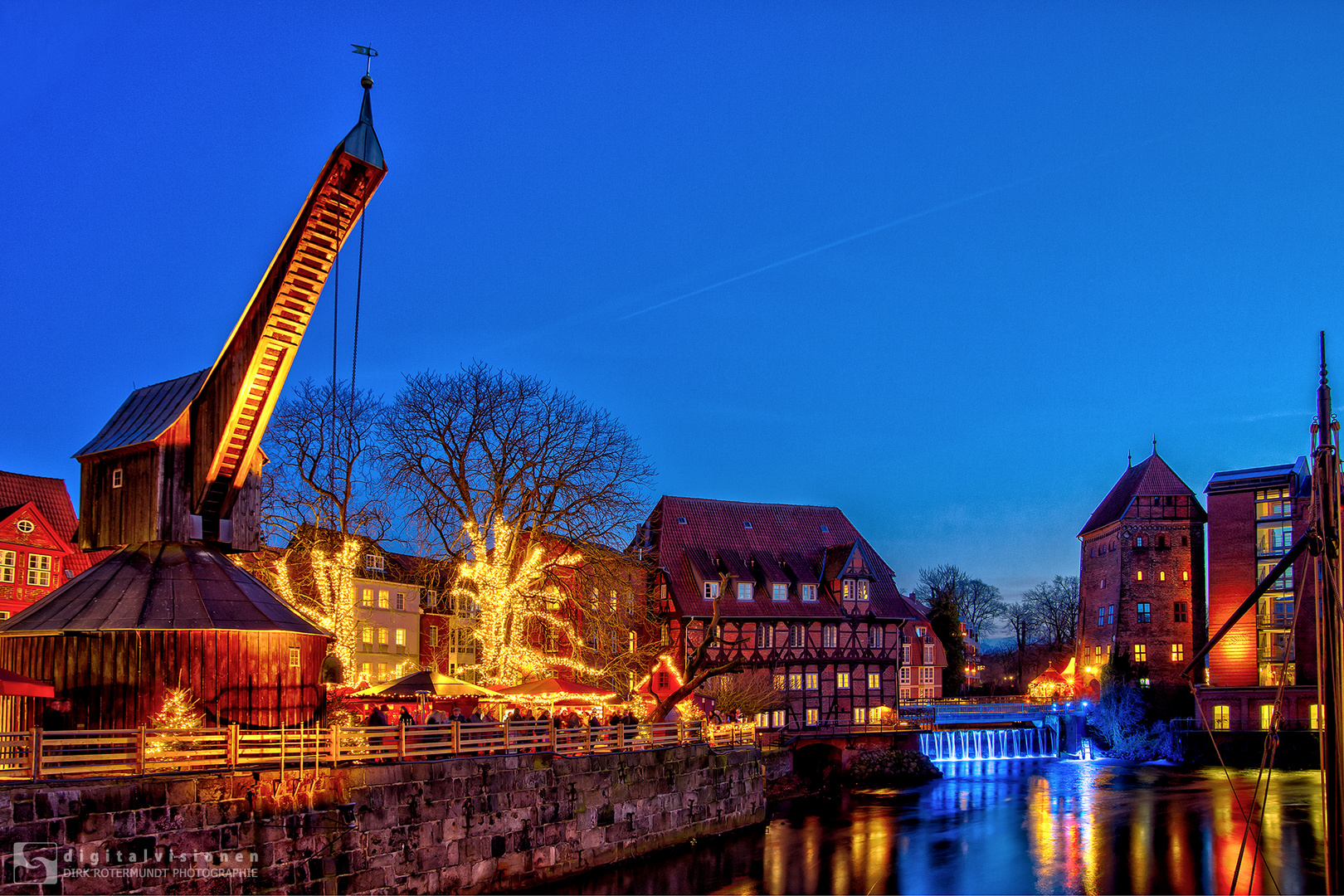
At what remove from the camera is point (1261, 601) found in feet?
175

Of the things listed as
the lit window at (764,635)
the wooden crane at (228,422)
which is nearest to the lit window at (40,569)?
the wooden crane at (228,422)

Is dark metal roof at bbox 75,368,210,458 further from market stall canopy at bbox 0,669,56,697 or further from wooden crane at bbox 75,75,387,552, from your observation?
market stall canopy at bbox 0,669,56,697

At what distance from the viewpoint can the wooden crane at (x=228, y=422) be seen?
67.4 feet

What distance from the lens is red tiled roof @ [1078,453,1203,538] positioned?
2406 inches

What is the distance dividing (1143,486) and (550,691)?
46.0m

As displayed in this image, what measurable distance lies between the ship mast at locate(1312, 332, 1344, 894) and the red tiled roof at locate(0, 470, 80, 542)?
4308 cm

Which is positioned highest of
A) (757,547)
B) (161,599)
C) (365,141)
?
(365,141)

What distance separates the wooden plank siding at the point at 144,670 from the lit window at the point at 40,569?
77.0ft

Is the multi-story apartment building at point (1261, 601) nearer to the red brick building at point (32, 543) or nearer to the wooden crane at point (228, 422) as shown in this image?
the wooden crane at point (228, 422)

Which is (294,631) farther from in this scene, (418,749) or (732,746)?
(732,746)

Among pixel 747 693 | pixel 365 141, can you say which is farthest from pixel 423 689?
pixel 747 693

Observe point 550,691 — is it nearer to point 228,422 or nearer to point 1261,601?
point 228,422

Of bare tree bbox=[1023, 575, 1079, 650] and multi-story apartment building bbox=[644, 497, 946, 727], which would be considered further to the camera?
bare tree bbox=[1023, 575, 1079, 650]

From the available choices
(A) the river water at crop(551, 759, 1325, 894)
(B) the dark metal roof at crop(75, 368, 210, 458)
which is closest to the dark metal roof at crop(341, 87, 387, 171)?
(B) the dark metal roof at crop(75, 368, 210, 458)
